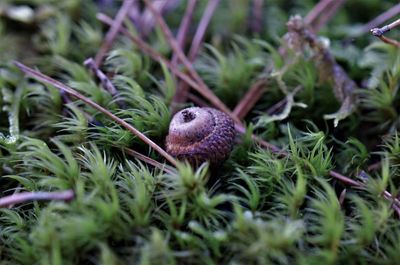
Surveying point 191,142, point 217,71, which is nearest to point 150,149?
point 191,142

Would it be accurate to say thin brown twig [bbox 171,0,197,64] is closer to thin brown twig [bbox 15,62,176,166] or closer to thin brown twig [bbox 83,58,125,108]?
thin brown twig [bbox 83,58,125,108]

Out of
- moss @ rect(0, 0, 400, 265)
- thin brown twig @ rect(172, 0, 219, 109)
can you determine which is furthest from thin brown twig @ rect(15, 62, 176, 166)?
thin brown twig @ rect(172, 0, 219, 109)

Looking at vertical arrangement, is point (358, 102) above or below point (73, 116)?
above

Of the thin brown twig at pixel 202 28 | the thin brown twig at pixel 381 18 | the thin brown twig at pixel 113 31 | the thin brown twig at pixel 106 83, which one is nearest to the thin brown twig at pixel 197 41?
the thin brown twig at pixel 202 28

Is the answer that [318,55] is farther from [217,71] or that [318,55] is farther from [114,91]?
[114,91]

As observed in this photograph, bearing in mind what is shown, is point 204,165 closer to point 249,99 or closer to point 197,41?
point 249,99

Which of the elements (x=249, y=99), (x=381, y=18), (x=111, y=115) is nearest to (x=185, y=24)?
(x=249, y=99)
